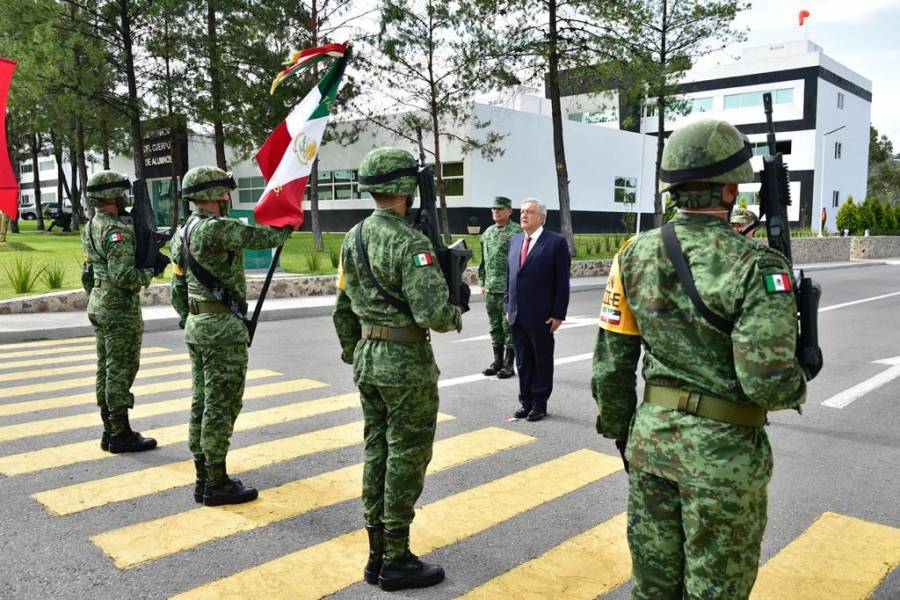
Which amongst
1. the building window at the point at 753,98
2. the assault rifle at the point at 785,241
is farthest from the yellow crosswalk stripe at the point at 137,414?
the building window at the point at 753,98

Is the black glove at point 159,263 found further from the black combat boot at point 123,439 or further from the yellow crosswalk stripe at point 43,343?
the yellow crosswalk stripe at point 43,343

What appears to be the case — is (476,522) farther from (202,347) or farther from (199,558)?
(202,347)

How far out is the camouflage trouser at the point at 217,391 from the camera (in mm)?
4629

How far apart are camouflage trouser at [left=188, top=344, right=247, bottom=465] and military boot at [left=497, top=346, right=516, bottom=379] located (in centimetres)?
430

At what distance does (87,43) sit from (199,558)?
25.3 m

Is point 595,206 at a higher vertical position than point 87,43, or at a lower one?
lower

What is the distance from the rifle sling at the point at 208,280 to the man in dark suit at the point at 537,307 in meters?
2.94

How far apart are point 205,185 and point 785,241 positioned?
3.49m

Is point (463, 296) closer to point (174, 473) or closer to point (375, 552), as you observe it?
point (375, 552)

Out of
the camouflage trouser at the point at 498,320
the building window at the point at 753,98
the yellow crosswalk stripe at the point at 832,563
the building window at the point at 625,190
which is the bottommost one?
the yellow crosswalk stripe at the point at 832,563

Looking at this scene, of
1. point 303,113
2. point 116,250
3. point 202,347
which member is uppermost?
point 303,113

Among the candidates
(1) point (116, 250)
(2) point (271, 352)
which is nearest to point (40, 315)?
(2) point (271, 352)

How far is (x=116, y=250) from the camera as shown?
5.70 metres

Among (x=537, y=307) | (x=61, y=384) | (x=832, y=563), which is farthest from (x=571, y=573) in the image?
(x=61, y=384)
